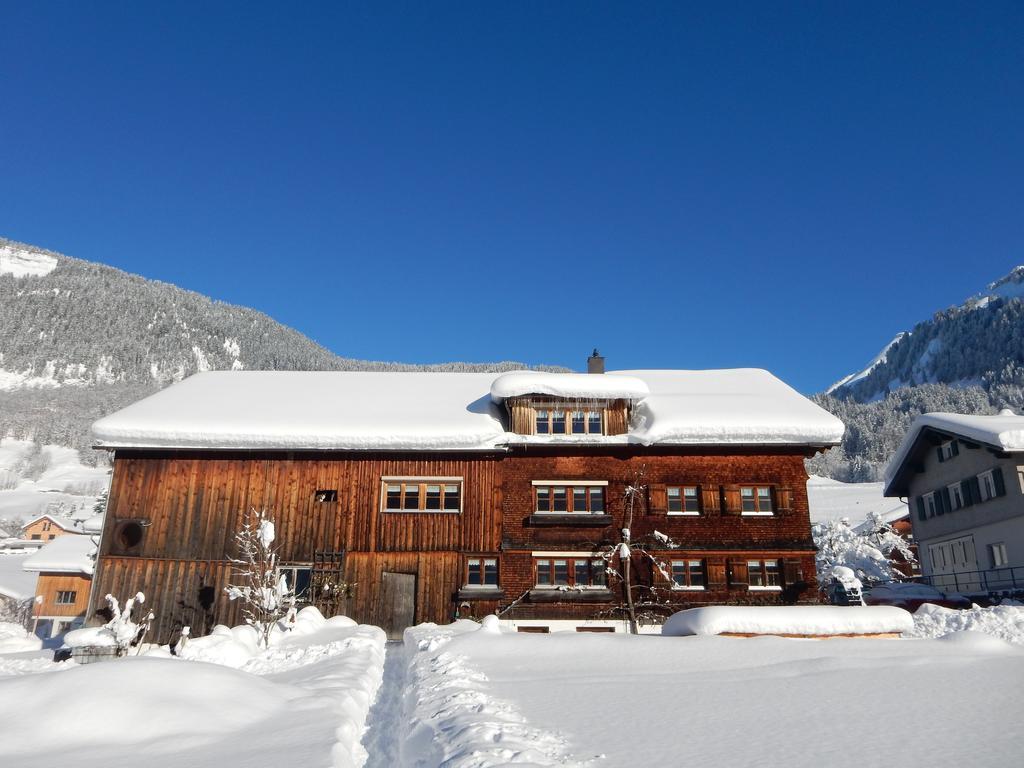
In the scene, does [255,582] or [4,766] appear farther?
[255,582]

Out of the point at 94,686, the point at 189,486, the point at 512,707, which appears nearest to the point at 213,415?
the point at 189,486

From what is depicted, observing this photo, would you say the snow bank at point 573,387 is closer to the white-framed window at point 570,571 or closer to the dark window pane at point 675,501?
the dark window pane at point 675,501

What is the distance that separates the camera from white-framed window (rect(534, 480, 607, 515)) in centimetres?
2653

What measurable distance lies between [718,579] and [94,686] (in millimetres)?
21804

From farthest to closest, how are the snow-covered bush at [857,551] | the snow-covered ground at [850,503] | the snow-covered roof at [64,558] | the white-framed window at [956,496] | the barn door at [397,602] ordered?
the snow-covered ground at [850,503] → the snow-covered roof at [64,558] → the snow-covered bush at [857,551] → the white-framed window at [956,496] → the barn door at [397,602]

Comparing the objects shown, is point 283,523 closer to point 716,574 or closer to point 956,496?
point 716,574

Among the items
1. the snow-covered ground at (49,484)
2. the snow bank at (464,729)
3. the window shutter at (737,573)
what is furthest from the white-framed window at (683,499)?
the snow-covered ground at (49,484)

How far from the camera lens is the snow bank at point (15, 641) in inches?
962

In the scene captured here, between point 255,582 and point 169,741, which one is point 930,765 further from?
point 255,582

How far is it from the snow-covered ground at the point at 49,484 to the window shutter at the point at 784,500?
130 metres

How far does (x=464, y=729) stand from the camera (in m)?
7.75

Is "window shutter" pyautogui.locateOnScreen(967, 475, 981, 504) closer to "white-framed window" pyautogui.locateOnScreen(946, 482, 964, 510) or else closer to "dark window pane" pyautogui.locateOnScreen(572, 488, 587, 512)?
"white-framed window" pyautogui.locateOnScreen(946, 482, 964, 510)

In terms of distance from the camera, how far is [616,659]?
1338 cm

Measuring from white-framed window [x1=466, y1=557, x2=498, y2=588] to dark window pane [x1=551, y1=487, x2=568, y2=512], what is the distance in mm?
3053
